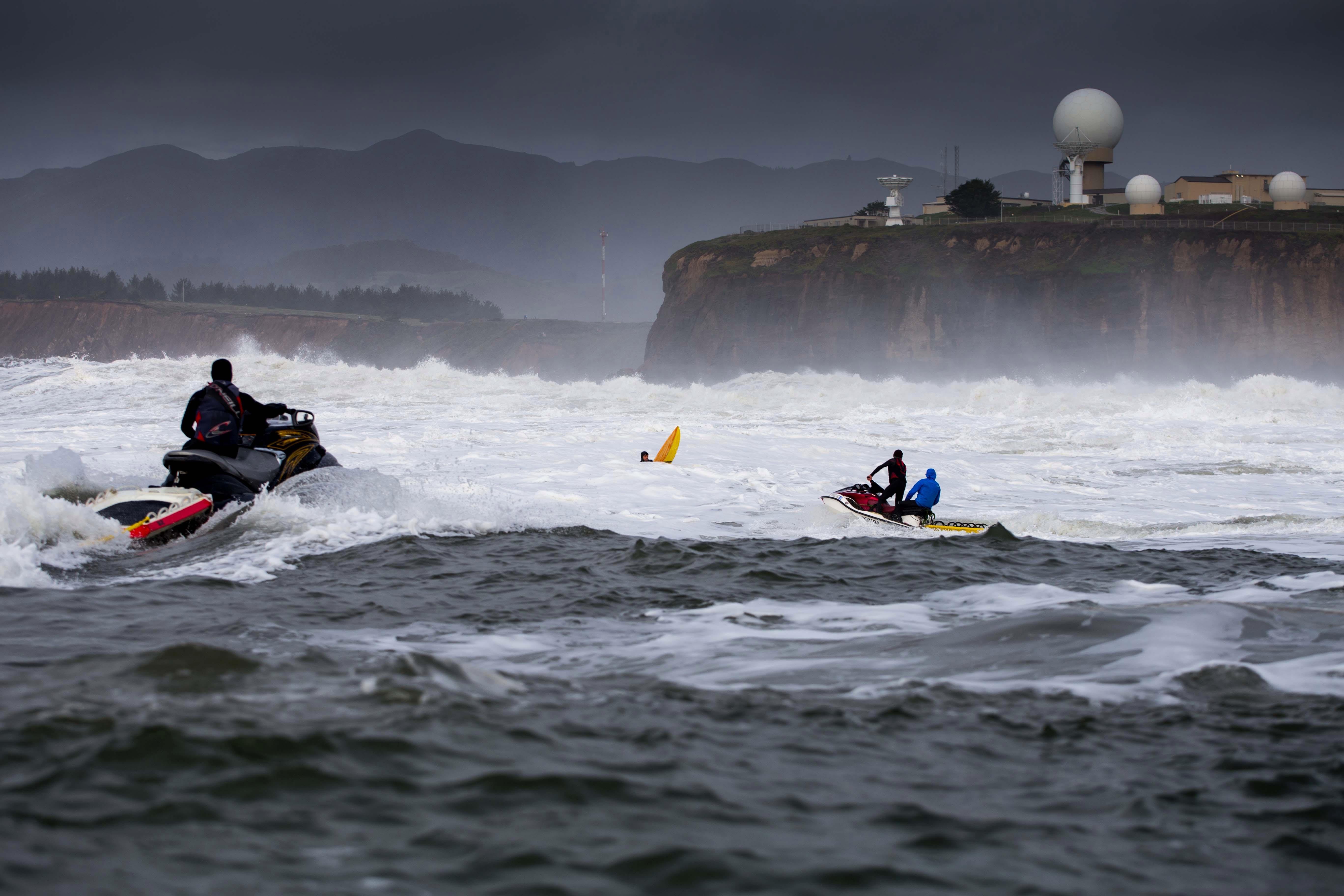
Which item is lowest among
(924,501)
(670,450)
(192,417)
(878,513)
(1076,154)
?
(878,513)

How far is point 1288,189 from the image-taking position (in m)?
74.6

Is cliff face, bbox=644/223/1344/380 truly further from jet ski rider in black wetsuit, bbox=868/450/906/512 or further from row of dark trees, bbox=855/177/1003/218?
jet ski rider in black wetsuit, bbox=868/450/906/512

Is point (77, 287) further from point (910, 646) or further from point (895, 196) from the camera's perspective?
point (910, 646)

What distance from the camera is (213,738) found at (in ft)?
13.9

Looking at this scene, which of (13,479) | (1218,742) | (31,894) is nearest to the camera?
(31,894)

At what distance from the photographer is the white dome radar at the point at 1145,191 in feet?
243

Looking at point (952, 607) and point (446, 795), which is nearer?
point (446, 795)

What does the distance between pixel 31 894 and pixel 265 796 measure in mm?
876

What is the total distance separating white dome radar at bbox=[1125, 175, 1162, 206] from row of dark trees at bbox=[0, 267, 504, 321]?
87.4 metres

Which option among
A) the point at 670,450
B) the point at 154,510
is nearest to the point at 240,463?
the point at 154,510

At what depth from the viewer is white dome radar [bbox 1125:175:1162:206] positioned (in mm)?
74062

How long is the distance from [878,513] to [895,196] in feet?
235

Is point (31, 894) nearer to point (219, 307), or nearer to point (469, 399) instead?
point (469, 399)

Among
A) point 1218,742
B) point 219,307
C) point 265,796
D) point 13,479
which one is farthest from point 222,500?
point 219,307
